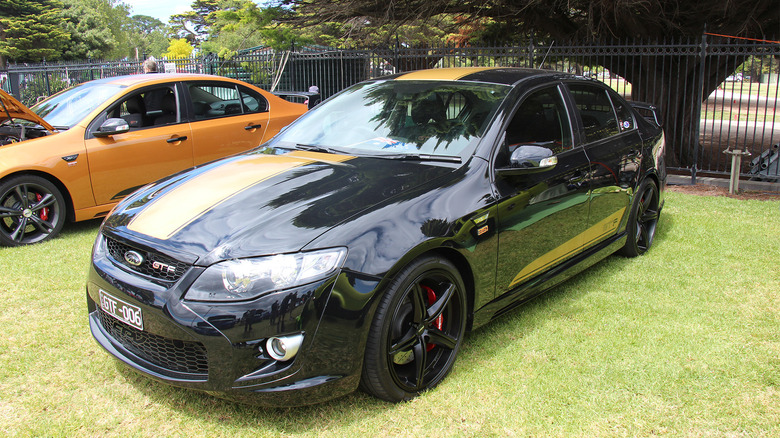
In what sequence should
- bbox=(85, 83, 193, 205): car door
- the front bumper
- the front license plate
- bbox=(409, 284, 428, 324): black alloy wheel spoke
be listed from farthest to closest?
bbox=(85, 83, 193, 205): car door < bbox=(409, 284, 428, 324): black alloy wheel spoke < the front license plate < the front bumper

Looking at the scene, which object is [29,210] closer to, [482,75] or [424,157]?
[424,157]

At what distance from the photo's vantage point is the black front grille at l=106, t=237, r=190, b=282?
265cm

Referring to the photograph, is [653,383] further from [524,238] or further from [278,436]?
[278,436]

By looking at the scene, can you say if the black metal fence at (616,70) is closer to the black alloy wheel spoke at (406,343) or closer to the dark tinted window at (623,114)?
the dark tinted window at (623,114)

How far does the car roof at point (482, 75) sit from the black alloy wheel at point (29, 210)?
364cm

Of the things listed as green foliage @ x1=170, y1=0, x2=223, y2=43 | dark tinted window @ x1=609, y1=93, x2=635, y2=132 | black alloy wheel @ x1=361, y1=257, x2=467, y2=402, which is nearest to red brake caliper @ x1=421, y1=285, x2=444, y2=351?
black alloy wheel @ x1=361, y1=257, x2=467, y2=402

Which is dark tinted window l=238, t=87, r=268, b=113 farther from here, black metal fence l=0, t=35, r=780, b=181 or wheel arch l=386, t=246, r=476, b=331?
wheel arch l=386, t=246, r=476, b=331

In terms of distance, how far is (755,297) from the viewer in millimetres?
4293

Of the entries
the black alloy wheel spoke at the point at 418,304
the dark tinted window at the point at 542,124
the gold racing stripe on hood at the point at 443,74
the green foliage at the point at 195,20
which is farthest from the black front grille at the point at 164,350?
the green foliage at the point at 195,20

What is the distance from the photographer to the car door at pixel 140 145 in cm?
597

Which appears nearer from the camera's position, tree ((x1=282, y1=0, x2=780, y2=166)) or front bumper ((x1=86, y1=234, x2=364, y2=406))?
front bumper ((x1=86, y1=234, x2=364, y2=406))

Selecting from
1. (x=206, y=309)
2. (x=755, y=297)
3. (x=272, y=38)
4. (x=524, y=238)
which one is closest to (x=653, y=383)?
(x=524, y=238)

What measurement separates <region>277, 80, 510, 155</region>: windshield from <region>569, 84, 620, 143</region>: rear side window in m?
0.83

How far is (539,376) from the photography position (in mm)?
3184
